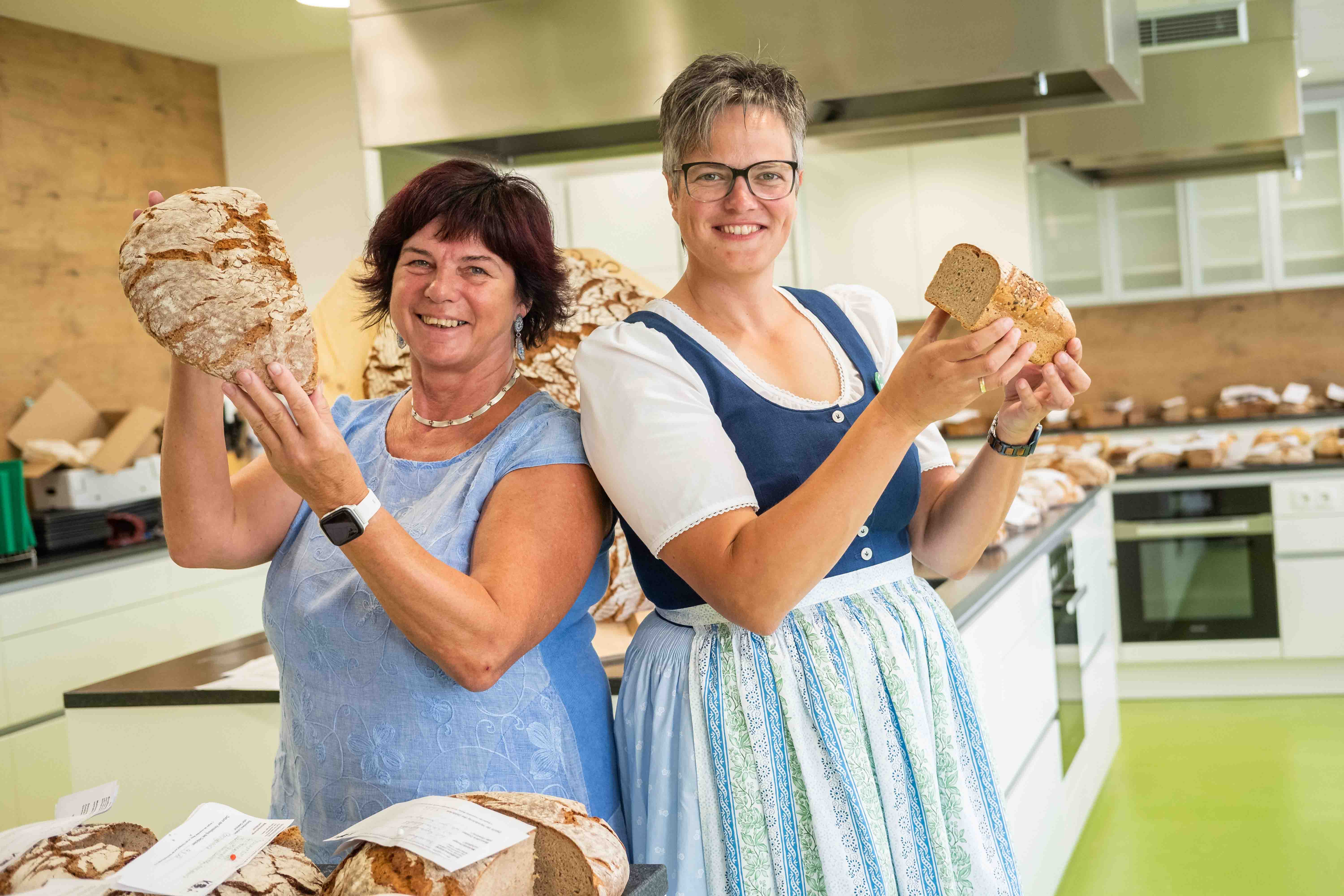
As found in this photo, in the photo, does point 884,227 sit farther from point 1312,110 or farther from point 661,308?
point 661,308

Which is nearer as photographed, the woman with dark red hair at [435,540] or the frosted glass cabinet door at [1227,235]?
the woman with dark red hair at [435,540]

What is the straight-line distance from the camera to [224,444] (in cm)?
128

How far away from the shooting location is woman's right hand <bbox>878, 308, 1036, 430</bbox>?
3.48ft

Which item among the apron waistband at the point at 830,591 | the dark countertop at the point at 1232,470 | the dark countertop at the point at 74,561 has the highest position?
the apron waistband at the point at 830,591

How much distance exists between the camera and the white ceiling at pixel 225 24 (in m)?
4.26

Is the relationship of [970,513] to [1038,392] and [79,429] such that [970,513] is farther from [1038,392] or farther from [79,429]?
[79,429]

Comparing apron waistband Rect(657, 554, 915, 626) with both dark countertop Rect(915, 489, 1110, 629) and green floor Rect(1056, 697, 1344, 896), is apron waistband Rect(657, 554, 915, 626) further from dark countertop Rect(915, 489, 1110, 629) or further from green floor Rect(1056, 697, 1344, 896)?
green floor Rect(1056, 697, 1344, 896)

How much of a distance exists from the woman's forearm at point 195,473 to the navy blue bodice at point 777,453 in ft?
1.46

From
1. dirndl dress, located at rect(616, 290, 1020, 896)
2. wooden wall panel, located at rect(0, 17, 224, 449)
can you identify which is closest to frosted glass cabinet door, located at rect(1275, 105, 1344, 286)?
wooden wall panel, located at rect(0, 17, 224, 449)

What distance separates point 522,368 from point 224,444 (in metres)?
0.70

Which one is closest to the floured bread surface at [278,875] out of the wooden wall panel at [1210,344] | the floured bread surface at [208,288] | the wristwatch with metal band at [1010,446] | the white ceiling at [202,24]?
the floured bread surface at [208,288]

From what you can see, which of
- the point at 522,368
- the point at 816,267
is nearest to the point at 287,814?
the point at 522,368

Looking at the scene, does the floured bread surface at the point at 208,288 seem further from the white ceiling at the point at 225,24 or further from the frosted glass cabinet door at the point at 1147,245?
the frosted glass cabinet door at the point at 1147,245

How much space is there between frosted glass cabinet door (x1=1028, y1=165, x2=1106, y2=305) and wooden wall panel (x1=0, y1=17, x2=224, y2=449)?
3946 millimetres
